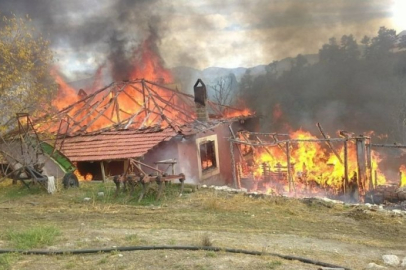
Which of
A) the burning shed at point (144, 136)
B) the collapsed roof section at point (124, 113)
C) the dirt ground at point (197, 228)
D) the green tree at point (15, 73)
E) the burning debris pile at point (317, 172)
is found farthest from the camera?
the collapsed roof section at point (124, 113)

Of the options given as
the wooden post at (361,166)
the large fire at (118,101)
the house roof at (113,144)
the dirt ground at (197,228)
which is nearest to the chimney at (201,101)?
the large fire at (118,101)

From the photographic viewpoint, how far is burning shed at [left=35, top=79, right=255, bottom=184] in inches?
734

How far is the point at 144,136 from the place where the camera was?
1894cm

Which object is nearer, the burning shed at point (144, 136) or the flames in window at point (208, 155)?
the burning shed at point (144, 136)

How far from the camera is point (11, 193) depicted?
14.7 m

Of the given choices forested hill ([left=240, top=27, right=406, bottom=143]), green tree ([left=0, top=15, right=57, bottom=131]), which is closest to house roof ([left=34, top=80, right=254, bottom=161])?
green tree ([left=0, top=15, right=57, bottom=131])

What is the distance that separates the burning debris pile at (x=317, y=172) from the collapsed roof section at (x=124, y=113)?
340 centimetres

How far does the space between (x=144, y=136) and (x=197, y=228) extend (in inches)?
381

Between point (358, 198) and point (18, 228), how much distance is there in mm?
12148

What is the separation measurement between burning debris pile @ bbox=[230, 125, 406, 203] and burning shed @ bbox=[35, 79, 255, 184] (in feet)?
5.39

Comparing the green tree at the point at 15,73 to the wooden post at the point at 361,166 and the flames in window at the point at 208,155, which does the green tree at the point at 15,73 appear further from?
the wooden post at the point at 361,166

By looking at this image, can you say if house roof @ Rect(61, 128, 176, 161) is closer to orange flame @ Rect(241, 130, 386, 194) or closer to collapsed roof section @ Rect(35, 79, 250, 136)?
collapsed roof section @ Rect(35, 79, 250, 136)

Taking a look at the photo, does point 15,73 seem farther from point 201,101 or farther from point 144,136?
point 201,101

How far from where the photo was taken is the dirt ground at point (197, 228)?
6907mm
